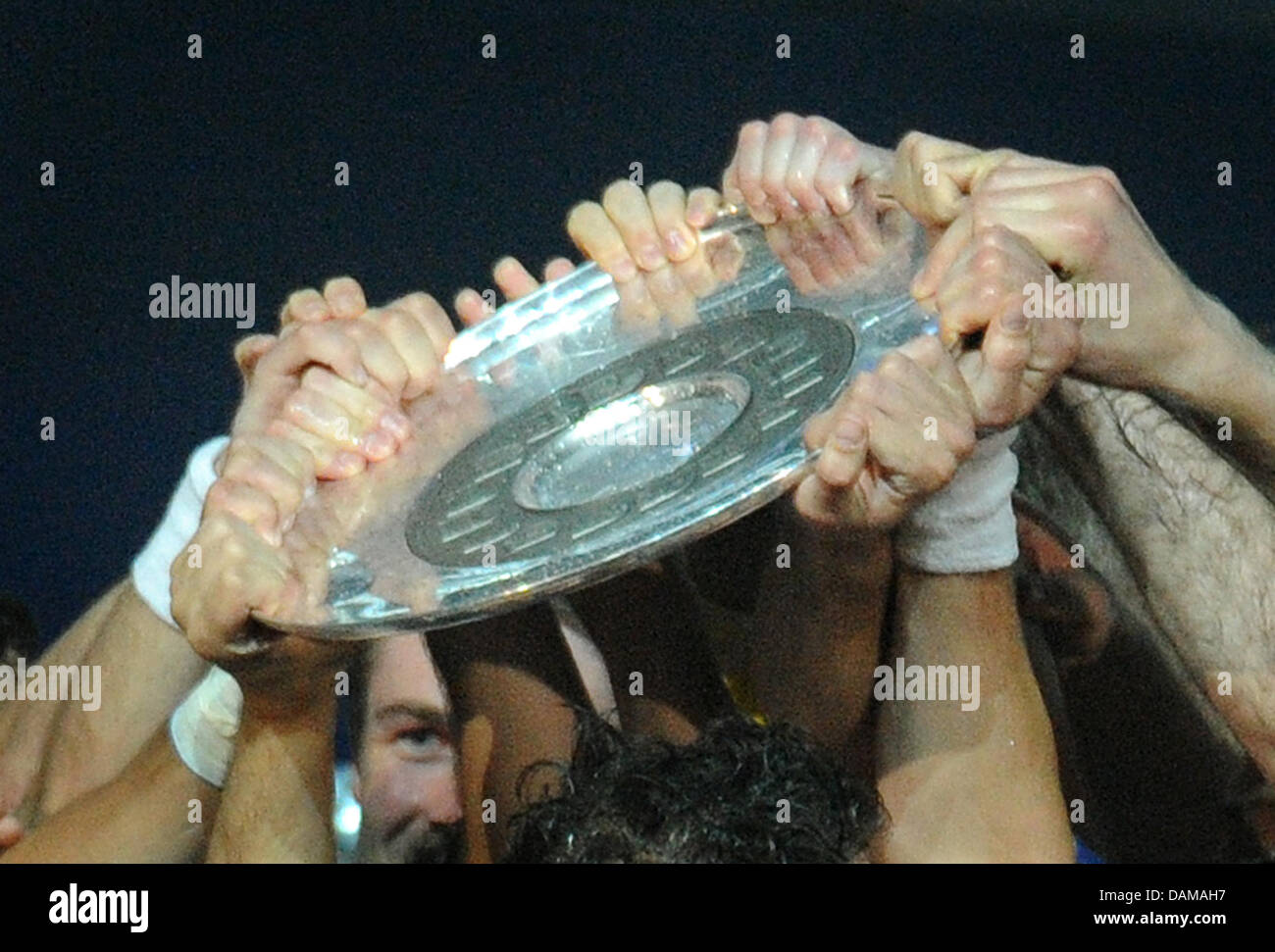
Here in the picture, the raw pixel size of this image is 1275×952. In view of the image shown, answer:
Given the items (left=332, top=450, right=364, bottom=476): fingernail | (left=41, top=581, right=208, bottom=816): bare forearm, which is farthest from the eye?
(left=332, top=450, right=364, bottom=476): fingernail

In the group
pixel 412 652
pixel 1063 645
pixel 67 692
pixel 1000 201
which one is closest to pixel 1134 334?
pixel 1000 201

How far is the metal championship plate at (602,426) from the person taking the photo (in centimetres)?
68

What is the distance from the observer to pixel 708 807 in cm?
83

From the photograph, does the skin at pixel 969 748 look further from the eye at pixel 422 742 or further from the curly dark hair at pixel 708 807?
the eye at pixel 422 742

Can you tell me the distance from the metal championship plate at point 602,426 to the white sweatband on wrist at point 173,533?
0.25m

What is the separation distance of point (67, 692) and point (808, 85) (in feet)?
2.47

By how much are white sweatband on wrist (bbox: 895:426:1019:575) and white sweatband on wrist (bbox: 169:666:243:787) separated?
1.31ft

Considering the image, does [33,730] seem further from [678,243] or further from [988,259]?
[988,259]

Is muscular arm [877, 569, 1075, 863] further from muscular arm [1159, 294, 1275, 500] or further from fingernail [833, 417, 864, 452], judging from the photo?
fingernail [833, 417, 864, 452]

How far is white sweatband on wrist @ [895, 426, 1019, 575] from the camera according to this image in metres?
0.92

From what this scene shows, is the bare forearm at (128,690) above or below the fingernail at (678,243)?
below

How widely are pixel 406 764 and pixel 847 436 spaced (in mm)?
550

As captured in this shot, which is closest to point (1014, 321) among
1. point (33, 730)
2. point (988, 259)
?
point (988, 259)

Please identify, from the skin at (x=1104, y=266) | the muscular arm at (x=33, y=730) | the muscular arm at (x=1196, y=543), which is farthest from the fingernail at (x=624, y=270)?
the muscular arm at (x=33, y=730)
